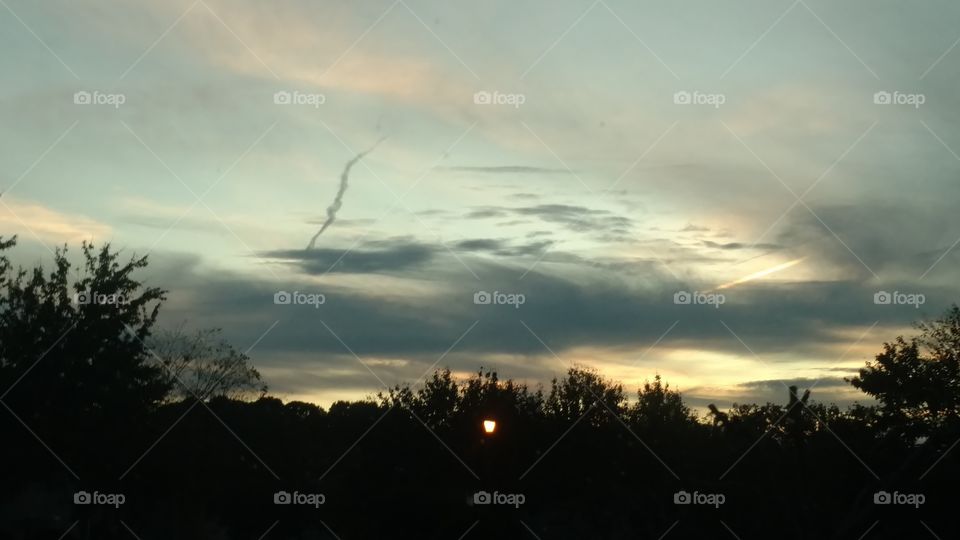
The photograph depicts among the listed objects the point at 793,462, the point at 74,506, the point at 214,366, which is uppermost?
the point at 214,366

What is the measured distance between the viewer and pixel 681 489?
27703 millimetres

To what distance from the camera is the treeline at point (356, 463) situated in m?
26.2

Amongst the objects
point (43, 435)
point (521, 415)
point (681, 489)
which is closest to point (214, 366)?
point (43, 435)

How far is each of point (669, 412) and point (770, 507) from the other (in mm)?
16335

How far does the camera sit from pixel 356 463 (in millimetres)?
32500

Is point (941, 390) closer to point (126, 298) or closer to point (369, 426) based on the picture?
point (369, 426)

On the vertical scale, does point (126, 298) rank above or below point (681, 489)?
above

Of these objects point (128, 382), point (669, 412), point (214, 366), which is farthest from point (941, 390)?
point (128, 382)

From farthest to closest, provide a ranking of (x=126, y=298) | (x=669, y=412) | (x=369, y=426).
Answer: (x=669, y=412)
(x=369, y=426)
(x=126, y=298)

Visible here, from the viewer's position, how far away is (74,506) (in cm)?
2764

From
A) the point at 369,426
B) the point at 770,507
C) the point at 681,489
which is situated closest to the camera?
the point at 770,507

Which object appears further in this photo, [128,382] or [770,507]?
[128,382]

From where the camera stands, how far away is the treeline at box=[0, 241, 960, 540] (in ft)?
86.0

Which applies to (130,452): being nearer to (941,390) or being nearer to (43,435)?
(43,435)
